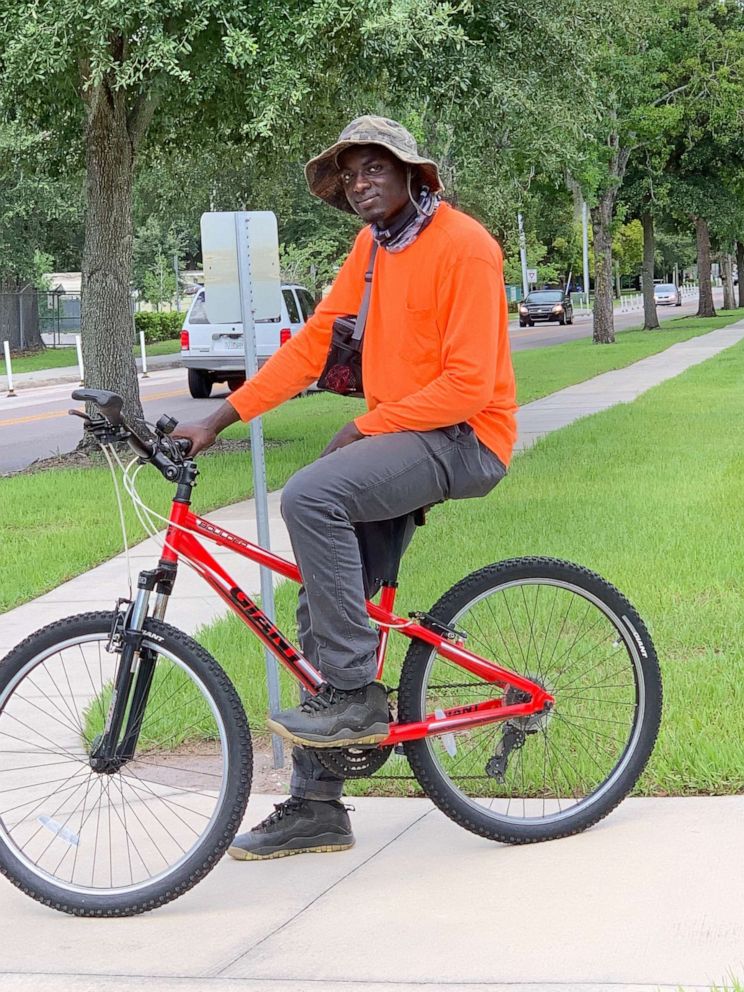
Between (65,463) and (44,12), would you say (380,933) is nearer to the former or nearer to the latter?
(44,12)

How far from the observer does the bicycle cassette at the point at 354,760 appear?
4.09 m

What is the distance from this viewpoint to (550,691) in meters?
4.45

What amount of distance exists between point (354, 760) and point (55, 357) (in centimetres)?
3997

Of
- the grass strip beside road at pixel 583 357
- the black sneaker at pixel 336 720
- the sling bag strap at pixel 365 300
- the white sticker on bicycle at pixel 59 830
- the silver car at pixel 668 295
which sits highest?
the silver car at pixel 668 295

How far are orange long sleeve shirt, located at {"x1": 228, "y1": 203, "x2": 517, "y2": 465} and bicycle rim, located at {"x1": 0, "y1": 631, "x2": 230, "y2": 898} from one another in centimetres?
81

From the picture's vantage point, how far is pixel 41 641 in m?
3.91

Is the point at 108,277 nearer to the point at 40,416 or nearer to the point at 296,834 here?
the point at 40,416

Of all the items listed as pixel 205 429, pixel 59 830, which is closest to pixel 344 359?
pixel 205 429

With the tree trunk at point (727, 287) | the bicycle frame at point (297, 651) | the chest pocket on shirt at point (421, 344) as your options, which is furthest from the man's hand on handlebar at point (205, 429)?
the tree trunk at point (727, 287)

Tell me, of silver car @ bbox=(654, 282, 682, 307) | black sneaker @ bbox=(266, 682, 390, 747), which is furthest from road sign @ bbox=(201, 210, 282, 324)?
silver car @ bbox=(654, 282, 682, 307)

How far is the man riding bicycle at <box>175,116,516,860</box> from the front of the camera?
3889 millimetres

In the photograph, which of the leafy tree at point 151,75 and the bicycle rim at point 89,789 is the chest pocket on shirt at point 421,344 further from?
the leafy tree at point 151,75

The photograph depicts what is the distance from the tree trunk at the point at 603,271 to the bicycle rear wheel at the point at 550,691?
115ft

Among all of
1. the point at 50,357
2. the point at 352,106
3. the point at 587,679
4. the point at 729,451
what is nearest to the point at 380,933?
the point at 587,679
